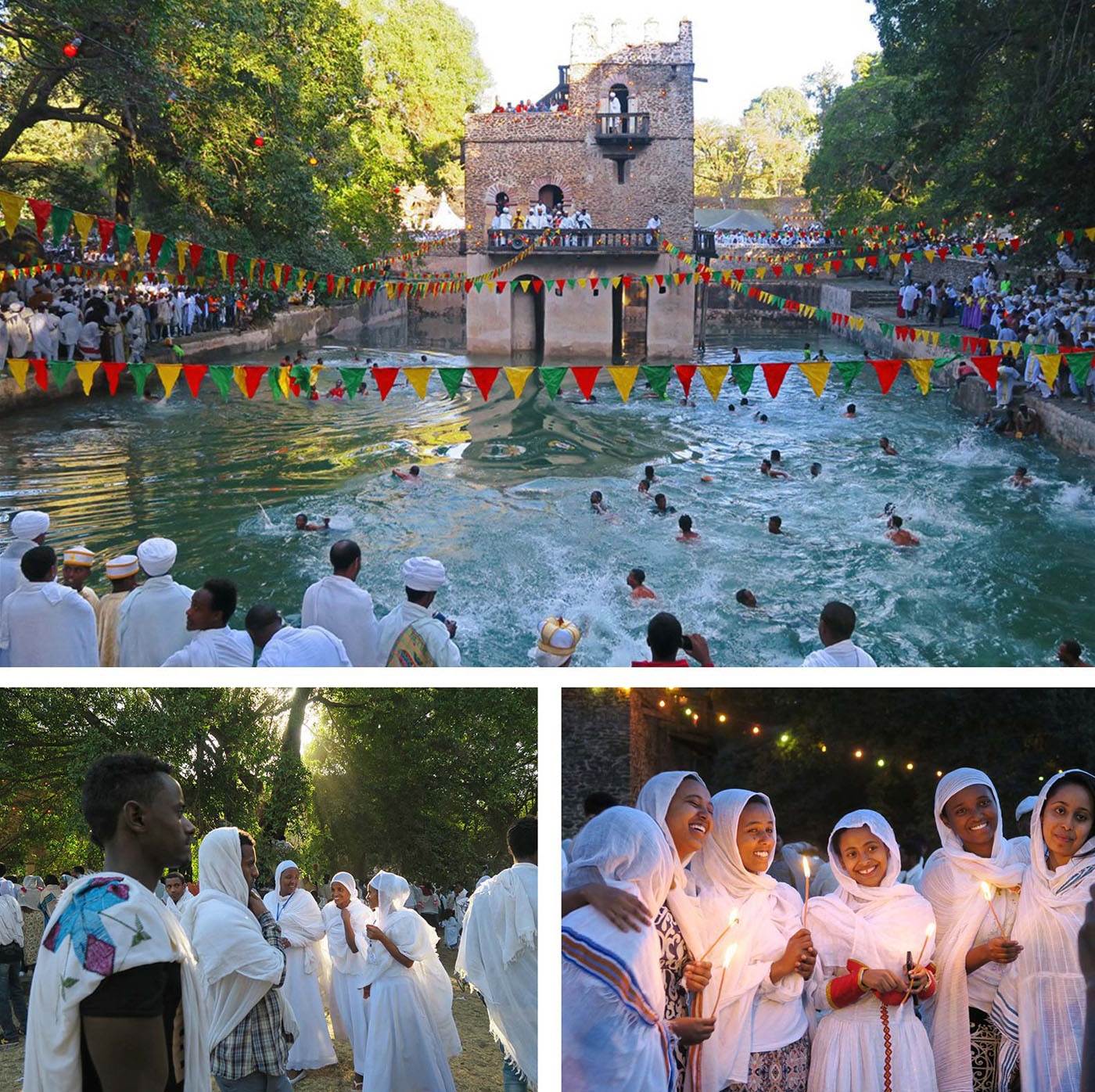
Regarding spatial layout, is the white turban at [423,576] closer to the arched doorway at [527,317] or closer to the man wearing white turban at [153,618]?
the man wearing white turban at [153,618]

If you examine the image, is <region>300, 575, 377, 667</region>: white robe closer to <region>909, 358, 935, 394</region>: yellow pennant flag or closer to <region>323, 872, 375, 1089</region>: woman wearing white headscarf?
<region>323, 872, 375, 1089</region>: woman wearing white headscarf

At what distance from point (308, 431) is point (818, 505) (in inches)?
430

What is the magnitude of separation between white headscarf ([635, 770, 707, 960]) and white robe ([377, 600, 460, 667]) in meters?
2.14

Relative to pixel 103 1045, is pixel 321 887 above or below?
below

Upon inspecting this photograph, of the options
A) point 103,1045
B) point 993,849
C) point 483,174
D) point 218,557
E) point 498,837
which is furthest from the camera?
point 483,174

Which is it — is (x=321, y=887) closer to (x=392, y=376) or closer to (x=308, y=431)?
(x=392, y=376)

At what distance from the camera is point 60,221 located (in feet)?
44.6

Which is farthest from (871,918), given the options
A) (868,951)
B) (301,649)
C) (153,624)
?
(153,624)

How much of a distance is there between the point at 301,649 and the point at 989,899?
10.1ft

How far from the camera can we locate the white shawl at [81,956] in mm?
2920

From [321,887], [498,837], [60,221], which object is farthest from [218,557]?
[498,837]

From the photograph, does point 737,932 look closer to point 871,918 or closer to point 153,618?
point 871,918

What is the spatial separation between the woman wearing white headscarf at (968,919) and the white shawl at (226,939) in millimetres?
2410

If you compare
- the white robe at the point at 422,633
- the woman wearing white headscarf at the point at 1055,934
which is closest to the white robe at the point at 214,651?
the white robe at the point at 422,633
